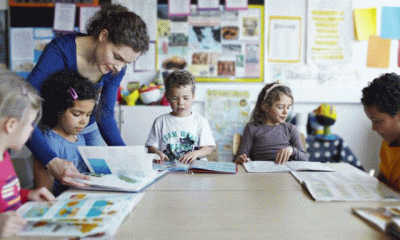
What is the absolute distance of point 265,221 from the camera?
2.93ft

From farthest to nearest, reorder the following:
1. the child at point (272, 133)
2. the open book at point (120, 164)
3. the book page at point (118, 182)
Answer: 1. the child at point (272, 133)
2. the open book at point (120, 164)
3. the book page at point (118, 182)

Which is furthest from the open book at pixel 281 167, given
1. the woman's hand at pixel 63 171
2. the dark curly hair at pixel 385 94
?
the woman's hand at pixel 63 171

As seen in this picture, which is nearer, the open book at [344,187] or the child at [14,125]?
the child at [14,125]

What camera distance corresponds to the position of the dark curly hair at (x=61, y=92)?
4.67 ft

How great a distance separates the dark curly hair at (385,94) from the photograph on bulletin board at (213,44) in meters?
1.76

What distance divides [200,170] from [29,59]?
228 cm

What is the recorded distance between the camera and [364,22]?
9.66 feet

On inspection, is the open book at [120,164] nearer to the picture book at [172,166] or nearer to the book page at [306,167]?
the picture book at [172,166]

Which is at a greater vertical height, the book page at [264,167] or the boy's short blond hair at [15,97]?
the boy's short blond hair at [15,97]

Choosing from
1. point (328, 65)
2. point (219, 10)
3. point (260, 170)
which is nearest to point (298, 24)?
point (328, 65)

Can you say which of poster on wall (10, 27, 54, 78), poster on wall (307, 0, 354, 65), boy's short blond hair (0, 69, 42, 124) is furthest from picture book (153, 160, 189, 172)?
poster on wall (10, 27, 54, 78)

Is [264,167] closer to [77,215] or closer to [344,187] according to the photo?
[344,187]

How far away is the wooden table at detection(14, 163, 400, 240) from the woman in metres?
0.33

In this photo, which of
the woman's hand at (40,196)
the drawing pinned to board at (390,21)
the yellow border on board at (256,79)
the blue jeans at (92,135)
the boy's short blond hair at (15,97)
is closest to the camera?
the boy's short blond hair at (15,97)
